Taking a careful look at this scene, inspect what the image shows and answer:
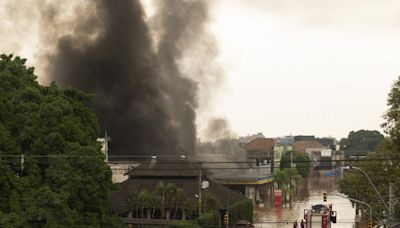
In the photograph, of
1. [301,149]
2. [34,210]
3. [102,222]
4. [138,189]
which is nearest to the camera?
[34,210]

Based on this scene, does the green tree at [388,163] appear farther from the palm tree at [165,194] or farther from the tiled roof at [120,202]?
the tiled roof at [120,202]

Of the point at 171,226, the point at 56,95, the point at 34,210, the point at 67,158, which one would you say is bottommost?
the point at 171,226

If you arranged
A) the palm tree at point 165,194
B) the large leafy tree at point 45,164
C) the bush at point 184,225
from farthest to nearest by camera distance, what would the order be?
the palm tree at point 165,194 < the bush at point 184,225 < the large leafy tree at point 45,164

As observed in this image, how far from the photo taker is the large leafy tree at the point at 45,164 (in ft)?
78.0

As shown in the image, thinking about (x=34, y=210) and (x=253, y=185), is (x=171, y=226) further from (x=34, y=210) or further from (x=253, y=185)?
(x=253, y=185)

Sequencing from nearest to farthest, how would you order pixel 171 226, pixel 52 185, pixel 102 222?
pixel 52 185 < pixel 102 222 < pixel 171 226

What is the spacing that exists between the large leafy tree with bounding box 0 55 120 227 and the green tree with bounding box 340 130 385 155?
504 ft

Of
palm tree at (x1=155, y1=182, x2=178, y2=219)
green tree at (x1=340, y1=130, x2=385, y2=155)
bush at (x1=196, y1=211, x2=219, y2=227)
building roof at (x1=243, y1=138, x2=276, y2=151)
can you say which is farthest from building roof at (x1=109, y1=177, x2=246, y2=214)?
green tree at (x1=340, y1=130, x2=385, y2=155)

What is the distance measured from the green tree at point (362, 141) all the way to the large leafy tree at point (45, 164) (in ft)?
504

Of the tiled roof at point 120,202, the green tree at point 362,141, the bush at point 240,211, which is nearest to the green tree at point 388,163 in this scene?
the bush at point 240,211

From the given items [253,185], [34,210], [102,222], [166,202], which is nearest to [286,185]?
[253,185]

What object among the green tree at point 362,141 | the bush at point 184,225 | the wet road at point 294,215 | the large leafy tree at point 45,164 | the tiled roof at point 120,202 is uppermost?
the green tree at point 362,141

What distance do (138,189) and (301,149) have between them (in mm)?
136239

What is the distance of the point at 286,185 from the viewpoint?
79875 mm
